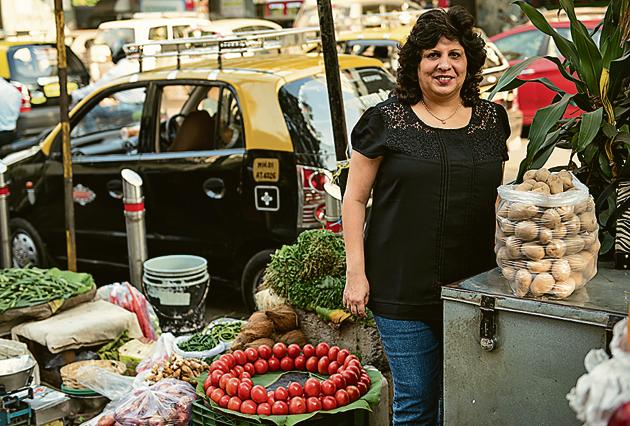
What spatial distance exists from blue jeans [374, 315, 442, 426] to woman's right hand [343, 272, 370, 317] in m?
0.10

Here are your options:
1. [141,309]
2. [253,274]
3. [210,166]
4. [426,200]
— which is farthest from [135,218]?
[426,200]

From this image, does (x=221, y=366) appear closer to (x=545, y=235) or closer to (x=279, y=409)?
(x=279, y=409)

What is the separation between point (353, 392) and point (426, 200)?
3.53ft

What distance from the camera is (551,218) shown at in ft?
10.2

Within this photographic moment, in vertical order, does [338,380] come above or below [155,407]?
above

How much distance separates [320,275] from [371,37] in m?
7.48

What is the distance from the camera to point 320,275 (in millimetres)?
5004

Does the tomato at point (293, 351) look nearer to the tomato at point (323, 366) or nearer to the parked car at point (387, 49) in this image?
the tomato at point (323, 366)

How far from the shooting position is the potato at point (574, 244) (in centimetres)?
314

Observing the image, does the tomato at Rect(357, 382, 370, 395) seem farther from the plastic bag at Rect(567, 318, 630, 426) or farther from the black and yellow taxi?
the black and yellow taxi

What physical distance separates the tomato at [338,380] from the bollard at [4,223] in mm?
4332

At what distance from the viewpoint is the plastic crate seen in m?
3.93

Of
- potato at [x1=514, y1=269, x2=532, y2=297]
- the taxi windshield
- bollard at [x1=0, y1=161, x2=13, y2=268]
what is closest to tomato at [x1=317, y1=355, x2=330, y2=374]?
potato at [x1=514, y1=269, x2=532, y2=297]

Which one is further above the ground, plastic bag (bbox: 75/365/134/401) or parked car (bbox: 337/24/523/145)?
parked car (bbox: 337/24/523/145)
